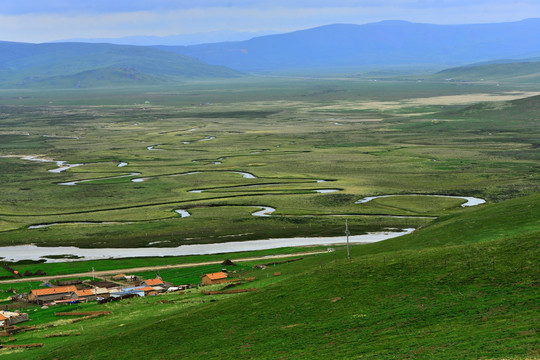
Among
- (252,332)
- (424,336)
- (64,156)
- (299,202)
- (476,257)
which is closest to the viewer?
(424,336)

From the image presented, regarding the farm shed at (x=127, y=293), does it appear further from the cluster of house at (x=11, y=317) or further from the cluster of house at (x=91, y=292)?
the cluster of house at (x=11, y=317)

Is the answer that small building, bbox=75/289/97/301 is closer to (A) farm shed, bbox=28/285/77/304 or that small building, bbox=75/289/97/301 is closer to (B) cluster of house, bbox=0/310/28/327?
(A) farm shed, bbox=28/285/77/304

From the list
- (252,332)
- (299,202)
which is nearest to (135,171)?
(299,202)

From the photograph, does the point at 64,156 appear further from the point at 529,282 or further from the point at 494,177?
the point at 529,282

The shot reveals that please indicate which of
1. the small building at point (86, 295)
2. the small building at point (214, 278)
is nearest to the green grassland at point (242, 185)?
the small building at point (214, 278)

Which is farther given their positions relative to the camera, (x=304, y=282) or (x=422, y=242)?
(x=422, y=242)

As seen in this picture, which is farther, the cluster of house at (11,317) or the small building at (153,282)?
the small building at (153,282)
